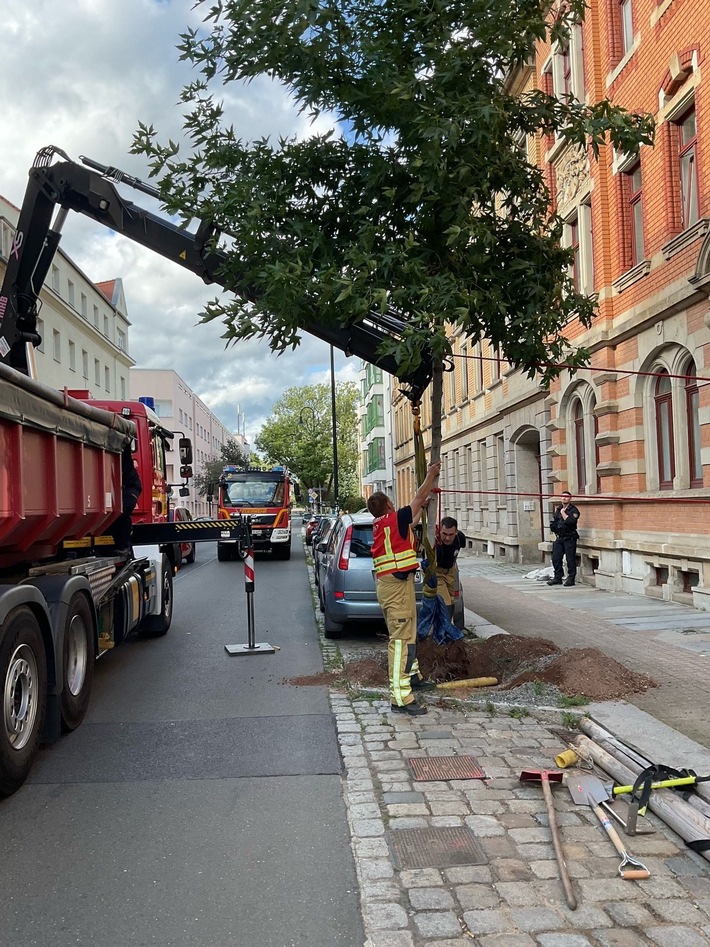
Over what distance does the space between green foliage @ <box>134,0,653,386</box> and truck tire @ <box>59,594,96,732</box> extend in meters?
2.62

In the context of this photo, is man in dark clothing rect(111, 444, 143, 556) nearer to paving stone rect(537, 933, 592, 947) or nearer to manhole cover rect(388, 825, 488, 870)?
manhole cover rect(388, 825, 488, 870)

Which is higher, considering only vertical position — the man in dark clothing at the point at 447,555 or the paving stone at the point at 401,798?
the man in dark clothing at the point at 447,555

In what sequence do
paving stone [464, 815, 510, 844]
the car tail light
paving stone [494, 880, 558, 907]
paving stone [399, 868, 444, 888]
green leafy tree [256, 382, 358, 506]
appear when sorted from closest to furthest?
paving stone [494, 880, 558, 907]
paving stone [399, 868, 444, 888]
paving stone [464, 815, 510, 844]
the car tail light
green leafy tree [256, 382, 358, 506]

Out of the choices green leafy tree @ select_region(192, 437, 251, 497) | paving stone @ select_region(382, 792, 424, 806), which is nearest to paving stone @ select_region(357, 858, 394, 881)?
paving stone @ select_region(382, 792, 424, 806)

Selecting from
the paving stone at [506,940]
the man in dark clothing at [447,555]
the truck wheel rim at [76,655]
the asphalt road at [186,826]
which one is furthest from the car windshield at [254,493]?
the paving stone at [506,940]

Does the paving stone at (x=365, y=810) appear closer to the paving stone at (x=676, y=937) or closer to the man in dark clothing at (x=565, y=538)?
the paving stone at (x=676, y=937)

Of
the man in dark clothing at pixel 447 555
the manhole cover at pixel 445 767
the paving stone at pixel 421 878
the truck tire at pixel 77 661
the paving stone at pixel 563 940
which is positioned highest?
the man in dark clothing at pixel 447 555

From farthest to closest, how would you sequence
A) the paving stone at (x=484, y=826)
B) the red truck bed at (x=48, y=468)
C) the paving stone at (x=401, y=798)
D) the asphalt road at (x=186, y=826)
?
the red truck bed at (x=48, y=468) → the paving stone at (x=401, y=798) → the paving stone at (x=484, y=826) → the asphalt road at (x=186, y=826)

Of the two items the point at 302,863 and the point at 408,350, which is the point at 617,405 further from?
the point at 302,863

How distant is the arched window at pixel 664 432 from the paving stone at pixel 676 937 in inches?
419

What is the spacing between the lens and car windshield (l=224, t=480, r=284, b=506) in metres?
26.1

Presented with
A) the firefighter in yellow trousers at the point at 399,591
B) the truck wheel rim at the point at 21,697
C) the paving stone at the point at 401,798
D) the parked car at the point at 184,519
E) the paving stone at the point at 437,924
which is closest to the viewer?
the paving stone at the point at 437,924

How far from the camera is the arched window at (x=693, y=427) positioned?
12250mm

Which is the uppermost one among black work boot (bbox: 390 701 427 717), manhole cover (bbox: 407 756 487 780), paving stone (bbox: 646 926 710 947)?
black work boot (bbox: 390 701 427 717)
